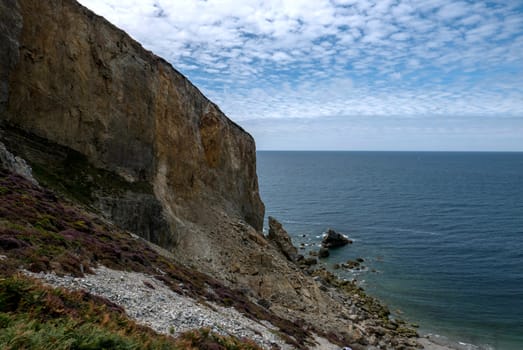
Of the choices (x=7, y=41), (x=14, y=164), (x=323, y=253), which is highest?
(x=7, y=41)

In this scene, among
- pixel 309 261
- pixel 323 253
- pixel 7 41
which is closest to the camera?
pixel 7 41

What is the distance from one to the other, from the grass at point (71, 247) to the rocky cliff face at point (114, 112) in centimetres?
645

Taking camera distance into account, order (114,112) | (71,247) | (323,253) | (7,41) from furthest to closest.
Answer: (323,253) → (114,112) → (7,41) → (71,247)

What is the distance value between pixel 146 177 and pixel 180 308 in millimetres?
19320

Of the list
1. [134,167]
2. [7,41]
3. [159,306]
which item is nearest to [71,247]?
[159,306]

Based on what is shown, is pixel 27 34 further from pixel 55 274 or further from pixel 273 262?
pixel 273 262

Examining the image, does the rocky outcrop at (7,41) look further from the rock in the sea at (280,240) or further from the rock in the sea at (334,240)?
the rock in the sea at (334,240)

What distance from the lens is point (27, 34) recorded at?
27.0 metres

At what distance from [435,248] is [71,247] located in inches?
2172

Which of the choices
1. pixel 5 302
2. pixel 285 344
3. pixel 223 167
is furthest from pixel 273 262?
pixel 5 302

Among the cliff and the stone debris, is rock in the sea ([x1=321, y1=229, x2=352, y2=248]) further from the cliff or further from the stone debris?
the stone debris

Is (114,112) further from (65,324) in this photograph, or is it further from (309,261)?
(309,261)

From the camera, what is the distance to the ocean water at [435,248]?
3831 cm

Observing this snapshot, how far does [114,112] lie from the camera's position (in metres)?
31.5
